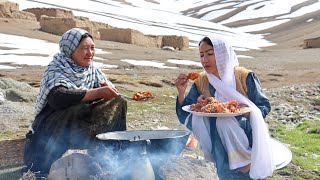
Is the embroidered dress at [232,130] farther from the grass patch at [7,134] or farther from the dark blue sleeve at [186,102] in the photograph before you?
the grass patch at [7,134]

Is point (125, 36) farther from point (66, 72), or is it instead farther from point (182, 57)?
point (66, 72)

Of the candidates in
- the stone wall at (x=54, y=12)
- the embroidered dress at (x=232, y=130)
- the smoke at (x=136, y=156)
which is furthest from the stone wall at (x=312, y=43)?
the smoke at (x=136, y=156)

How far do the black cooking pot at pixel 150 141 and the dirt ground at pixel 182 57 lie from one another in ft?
22.6

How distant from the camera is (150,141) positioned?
2262 millimetres

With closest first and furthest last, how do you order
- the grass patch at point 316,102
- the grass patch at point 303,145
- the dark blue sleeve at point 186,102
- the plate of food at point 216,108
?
1. the plate of food at point 216,108
2. the dark blue sleeve at point 186,102
3. the grass patch at point 303,145
4. the grass patch at point 316,102

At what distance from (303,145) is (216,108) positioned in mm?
2069

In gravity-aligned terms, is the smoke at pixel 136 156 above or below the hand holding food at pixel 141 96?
above

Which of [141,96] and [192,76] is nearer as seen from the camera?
[192,76]

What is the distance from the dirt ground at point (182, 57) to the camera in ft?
37.8

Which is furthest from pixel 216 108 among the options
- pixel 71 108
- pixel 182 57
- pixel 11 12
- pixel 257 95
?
pixel 11 12

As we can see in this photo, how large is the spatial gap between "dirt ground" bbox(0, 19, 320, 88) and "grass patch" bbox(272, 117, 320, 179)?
17.0ft

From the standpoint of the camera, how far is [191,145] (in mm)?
3668

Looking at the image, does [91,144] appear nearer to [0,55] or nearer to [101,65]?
[101,65]

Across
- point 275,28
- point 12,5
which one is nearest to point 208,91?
point 12,5
